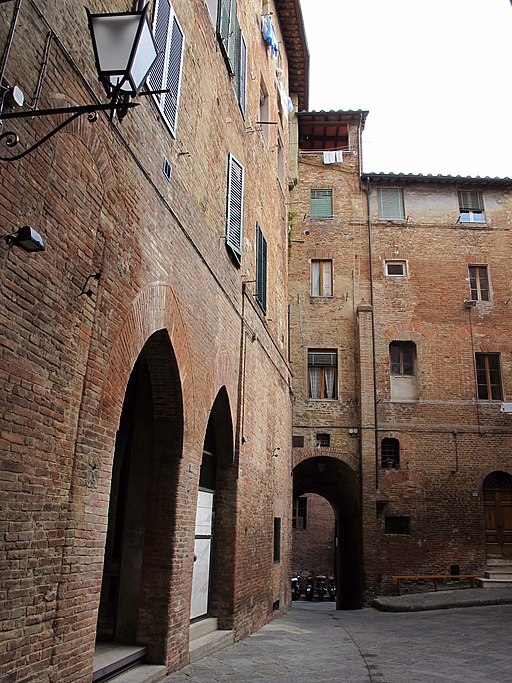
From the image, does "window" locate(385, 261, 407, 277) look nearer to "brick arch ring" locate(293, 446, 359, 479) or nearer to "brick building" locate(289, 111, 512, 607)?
"brick building" locate(289, 111, 512, 607)

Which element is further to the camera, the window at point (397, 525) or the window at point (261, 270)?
the window at point (397, 525)

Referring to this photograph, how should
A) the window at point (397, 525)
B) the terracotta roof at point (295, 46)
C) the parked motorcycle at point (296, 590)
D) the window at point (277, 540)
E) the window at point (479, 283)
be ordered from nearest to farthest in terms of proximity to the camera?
the window at point (277, 540)
the terracotta roof at point (295, 46)
the window at point (397, 525)
the window at point (479, 283)
the parked motorcycle at point (296, 590)

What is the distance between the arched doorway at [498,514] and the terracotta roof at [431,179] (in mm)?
9300

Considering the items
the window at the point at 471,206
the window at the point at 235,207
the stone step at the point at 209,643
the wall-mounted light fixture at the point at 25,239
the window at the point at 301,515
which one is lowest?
the stone step at the point at 209,643

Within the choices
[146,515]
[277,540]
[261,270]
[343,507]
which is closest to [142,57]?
[146,515]

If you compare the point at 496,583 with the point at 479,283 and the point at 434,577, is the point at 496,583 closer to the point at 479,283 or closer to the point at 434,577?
the point at 434,577

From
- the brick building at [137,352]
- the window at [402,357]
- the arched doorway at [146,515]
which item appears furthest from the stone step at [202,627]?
the window at [402,357]

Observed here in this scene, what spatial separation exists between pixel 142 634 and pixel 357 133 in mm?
18518

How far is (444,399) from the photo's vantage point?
59.0 ft

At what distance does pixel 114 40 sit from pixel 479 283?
1766 centimetres

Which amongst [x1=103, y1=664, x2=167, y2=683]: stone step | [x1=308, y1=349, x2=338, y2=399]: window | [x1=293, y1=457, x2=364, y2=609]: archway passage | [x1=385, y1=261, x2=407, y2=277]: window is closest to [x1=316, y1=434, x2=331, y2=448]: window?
[x1=293, y1=457, x2=364, y2=609]: archway passage

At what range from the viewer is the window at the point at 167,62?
621 cm

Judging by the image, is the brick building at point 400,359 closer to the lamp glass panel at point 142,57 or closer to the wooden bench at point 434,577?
the wooden bench at point 434,577

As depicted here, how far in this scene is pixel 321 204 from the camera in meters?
20.4
